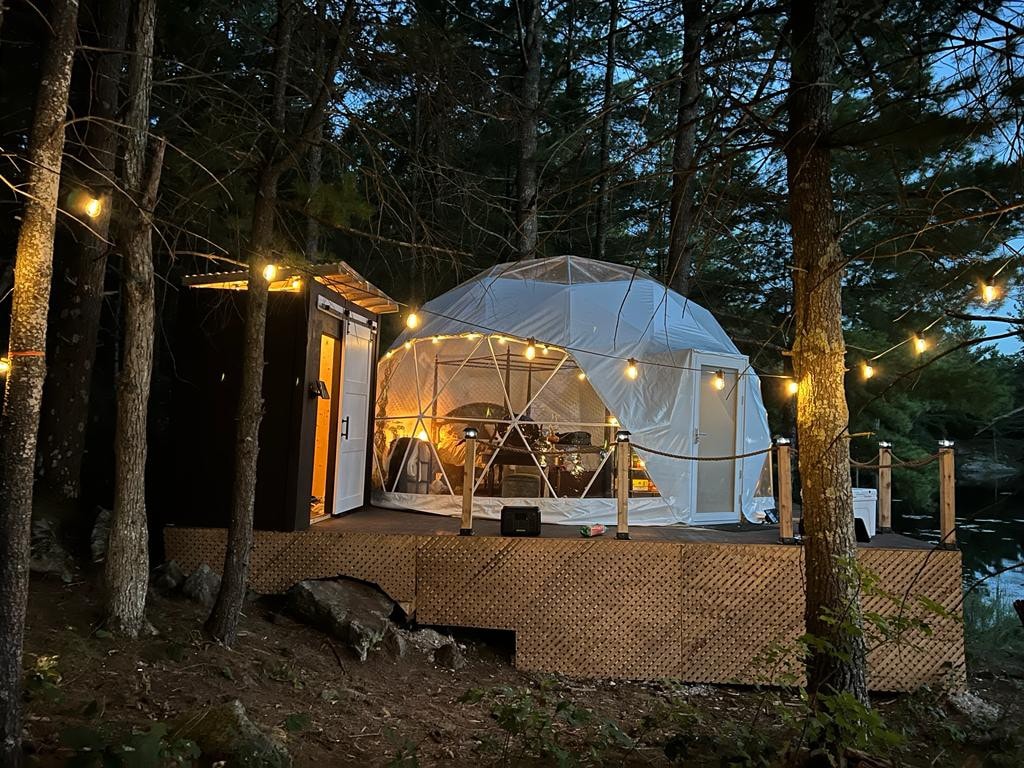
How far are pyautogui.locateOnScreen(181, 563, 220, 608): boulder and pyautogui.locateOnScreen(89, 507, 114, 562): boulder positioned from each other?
2.37 feet

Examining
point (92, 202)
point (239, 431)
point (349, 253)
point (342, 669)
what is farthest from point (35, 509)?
point (349, 253)

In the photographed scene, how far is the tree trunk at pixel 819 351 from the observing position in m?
3.93

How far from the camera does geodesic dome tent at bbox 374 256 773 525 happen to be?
7730 mm

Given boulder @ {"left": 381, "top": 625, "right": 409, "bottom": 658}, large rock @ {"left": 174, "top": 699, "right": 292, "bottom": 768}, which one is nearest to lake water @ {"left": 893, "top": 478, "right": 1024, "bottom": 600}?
boulder @ {"left": 381, "top": 625, "right": 409, "bottom": 658}

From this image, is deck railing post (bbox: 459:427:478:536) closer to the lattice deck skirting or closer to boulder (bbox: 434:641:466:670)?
the lattice deck skirting

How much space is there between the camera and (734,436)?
27.2ft

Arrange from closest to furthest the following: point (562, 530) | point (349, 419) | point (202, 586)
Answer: point (202, 586), point (562, 530), point (349, 419)

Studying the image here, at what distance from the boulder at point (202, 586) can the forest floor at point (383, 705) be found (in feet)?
0.31

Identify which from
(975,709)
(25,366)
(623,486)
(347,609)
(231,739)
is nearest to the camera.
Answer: (25,366)

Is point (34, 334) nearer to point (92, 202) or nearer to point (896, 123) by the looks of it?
point (92, 202)

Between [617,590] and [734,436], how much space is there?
311 cm

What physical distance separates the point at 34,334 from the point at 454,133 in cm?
506

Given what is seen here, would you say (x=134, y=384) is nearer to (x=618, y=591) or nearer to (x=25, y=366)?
(x=25, y=366)

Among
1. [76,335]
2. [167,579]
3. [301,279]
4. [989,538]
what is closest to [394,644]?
[167,579]
